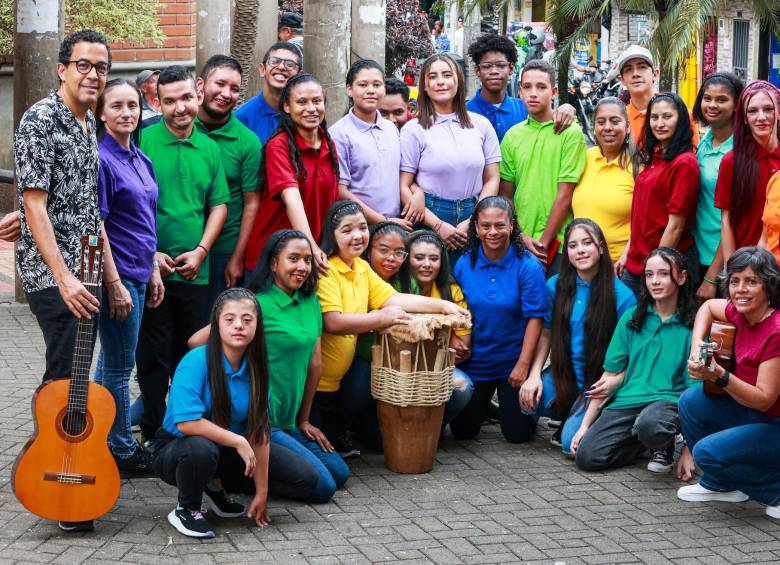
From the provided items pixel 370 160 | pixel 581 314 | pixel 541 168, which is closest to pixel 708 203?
pixel 581 314

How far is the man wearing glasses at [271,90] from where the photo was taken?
7.33 meters

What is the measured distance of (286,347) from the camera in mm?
6109

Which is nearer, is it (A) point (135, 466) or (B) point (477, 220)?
(A) point (135, 466)

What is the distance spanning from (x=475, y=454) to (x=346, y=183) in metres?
1.74

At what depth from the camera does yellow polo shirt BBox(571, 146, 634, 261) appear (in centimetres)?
745

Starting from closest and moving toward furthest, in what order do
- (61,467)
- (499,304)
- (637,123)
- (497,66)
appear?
(61,467)
(499,304)
(637,123)
(497,66)

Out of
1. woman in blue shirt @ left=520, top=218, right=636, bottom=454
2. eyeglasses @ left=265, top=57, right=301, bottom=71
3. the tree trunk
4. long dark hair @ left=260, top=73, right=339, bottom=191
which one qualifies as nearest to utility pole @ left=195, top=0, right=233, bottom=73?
the tree trunk

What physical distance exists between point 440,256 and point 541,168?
1.07m

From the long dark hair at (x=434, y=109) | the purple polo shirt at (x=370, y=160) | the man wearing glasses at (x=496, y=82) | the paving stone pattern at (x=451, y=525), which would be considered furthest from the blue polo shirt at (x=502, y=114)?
the paving stone pattern at (x=451, y=525)

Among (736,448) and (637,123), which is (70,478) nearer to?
(736,448)

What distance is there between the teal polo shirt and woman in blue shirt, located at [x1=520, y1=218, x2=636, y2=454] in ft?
1.67

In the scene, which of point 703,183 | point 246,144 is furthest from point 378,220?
point 703,183

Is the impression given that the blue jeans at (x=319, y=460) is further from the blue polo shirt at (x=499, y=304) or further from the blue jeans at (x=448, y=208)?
the blue jeans at (x=448, y=208)

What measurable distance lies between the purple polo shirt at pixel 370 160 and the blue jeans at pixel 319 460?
5.60 ft
